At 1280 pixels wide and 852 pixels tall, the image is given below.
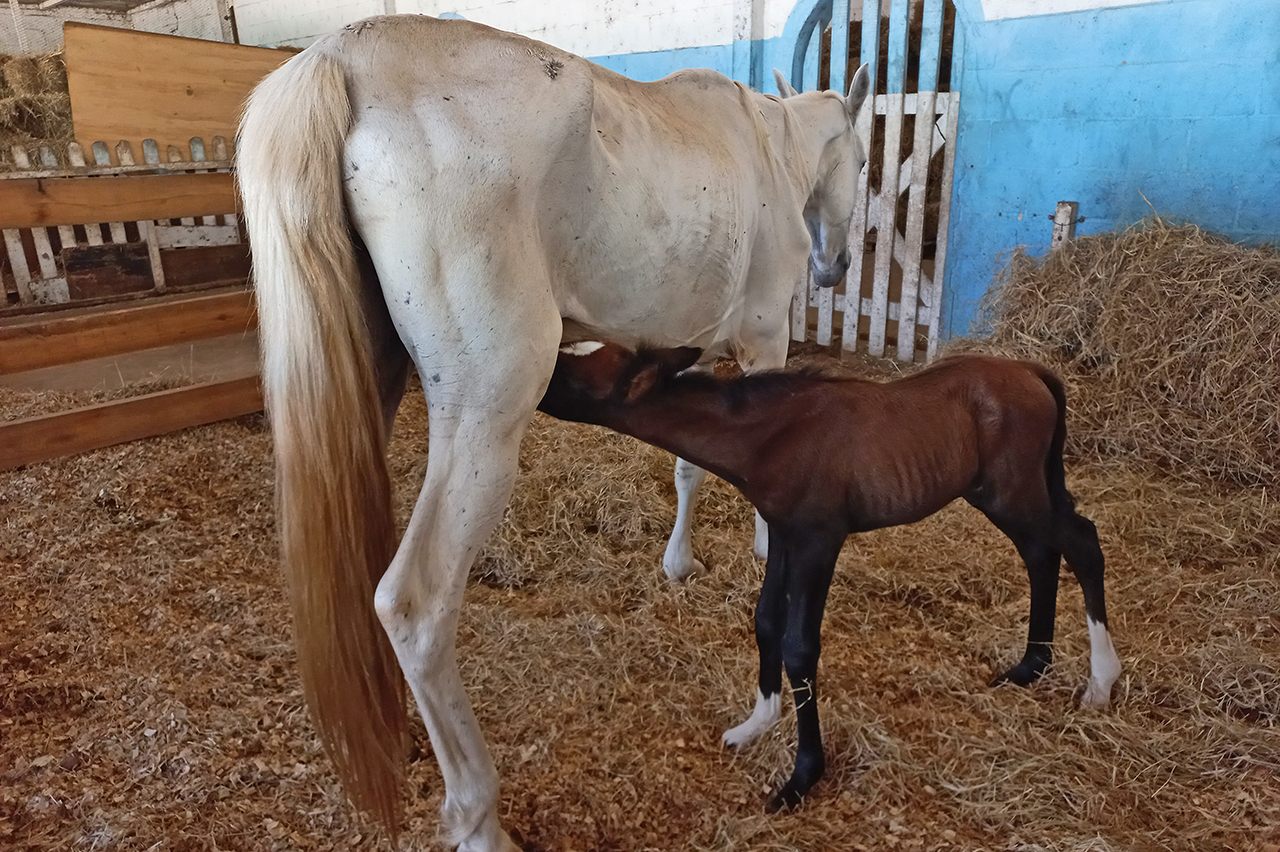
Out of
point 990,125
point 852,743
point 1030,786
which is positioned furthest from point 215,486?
point 990,125

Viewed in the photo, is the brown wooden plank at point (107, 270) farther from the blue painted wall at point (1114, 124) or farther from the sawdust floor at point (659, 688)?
the blue painted wall at point (1114, 124)

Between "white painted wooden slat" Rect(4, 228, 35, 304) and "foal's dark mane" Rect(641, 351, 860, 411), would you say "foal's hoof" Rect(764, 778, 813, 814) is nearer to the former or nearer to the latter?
"foal's dark mane" Rect(641, 351, 860, 411)

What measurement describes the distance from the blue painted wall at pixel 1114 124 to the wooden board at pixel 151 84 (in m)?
5.70

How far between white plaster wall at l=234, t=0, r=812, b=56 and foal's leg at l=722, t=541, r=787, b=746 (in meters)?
4.54

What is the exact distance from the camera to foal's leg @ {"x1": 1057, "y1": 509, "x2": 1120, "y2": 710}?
2043 millimetres

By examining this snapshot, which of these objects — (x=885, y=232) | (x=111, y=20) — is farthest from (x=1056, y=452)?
(x=111, y=20)

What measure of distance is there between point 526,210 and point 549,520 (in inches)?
72.4

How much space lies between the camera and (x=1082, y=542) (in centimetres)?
204

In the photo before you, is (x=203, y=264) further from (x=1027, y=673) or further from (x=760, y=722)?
(x=1027, y=673)

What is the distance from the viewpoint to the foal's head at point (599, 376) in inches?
63.5

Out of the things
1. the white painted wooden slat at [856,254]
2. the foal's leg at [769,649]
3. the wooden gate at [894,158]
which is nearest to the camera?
the foal's leg at [769,649]

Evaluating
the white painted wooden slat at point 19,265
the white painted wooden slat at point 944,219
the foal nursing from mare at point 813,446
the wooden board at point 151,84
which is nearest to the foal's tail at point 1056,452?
the foal nursing from mare at point 813,446

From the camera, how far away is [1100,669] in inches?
82.0

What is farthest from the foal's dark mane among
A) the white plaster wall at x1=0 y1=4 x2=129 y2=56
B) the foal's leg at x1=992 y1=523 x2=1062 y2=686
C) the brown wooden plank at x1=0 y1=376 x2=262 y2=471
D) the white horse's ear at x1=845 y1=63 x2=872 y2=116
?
the white plaster wall at x1=0 y1=4 x2=129 y2=56
